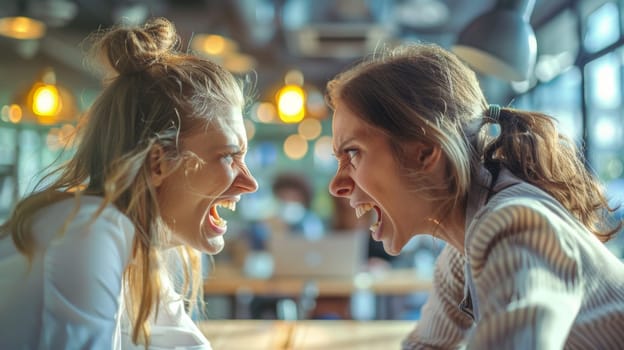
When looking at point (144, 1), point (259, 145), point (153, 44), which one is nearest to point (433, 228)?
point (153, 44)

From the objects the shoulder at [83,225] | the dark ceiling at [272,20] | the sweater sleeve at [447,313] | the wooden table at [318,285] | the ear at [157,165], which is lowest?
the wooden table at [318,285]

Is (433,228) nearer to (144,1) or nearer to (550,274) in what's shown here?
(550,274)

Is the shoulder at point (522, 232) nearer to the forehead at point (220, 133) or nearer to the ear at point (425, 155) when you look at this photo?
the ear at point (425, 155)

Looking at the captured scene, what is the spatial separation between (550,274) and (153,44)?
94 cm

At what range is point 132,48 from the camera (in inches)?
55.2

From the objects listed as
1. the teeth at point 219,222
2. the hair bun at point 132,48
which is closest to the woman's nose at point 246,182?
the teeth at point 219,222

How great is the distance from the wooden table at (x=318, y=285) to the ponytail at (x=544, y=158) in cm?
343

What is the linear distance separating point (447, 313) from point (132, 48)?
3.39 ft

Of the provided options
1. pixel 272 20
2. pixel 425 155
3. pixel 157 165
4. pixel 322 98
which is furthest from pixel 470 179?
pixel 272 20

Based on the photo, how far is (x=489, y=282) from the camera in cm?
107

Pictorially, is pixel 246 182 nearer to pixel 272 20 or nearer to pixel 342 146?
pixel 342 146

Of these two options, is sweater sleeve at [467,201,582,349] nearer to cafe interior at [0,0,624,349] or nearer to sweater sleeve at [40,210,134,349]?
sweater sleeve at [40,210,134,349]

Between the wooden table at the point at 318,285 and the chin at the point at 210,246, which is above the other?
the chin at the point at 210,246

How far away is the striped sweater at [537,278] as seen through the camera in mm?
990
